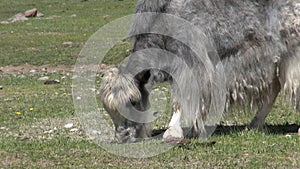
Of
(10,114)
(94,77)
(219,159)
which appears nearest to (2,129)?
(10,114)

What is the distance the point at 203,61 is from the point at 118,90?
1137 mm

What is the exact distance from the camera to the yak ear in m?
8.46

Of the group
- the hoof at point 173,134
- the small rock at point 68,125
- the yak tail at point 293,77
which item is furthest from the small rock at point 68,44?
the hoof at point 173,134

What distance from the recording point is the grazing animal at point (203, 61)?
344 inches

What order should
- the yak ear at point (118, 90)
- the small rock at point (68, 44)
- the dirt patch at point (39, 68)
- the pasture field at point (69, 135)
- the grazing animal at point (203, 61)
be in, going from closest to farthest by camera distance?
the pasture field at point (69, 135), the yak ear at point (118, 90), the grazing animal at point (203, 61), the dirt patch at point (39, 68), the small rock at point (68, 44)

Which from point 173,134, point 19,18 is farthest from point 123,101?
point 19,18

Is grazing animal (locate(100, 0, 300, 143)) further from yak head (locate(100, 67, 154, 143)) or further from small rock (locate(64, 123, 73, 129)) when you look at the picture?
small rock (locate(64, 123, 73, 129))

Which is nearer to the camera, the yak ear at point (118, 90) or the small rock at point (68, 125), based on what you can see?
the yak ear at point (118, 90)

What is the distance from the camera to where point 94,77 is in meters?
17.6

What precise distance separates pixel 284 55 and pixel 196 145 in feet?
6.01

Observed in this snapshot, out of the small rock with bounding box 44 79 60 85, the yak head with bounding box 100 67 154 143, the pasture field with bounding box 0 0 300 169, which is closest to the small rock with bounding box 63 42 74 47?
the pasture field with bounding box 0 0 300 169

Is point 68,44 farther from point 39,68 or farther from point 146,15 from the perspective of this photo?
point 146,15

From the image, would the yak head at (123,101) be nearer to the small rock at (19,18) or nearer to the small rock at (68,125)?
the small rock at (68,125)

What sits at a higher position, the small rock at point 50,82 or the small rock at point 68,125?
the small rock at point 68,125
